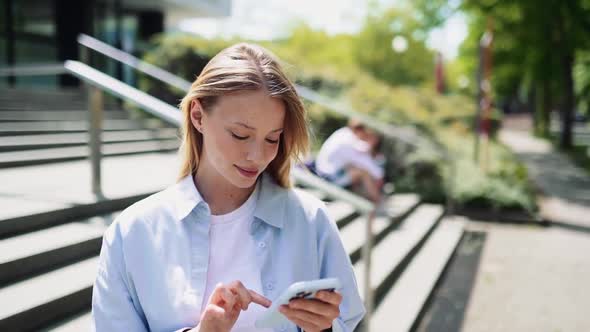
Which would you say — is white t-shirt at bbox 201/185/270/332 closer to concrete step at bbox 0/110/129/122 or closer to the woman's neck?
the woman's neck

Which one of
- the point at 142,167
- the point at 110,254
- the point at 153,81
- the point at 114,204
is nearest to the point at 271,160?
the point at 110,254

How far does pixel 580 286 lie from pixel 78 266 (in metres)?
4.62

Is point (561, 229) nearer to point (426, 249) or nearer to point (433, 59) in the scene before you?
point (426, 249)

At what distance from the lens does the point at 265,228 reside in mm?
1580

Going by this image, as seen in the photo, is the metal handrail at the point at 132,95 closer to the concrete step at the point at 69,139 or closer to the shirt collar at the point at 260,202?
the concrete step at the point at 69,139

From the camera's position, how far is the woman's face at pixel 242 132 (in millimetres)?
1489

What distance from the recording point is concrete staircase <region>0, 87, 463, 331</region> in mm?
2662

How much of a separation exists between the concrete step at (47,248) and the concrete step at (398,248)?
6.66ft

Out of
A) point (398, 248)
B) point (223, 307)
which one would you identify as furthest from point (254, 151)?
point (398, 248)

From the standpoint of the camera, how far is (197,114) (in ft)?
5.25

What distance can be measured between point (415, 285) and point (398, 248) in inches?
28.2

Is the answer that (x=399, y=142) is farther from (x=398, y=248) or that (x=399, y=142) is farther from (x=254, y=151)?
(x=254, y=151)

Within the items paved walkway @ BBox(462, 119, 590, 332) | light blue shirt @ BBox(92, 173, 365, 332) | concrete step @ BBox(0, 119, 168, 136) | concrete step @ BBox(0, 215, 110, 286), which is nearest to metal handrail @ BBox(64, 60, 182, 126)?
concrete step @ BBox(0, 215, 110, 286)

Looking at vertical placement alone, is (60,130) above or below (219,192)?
below
